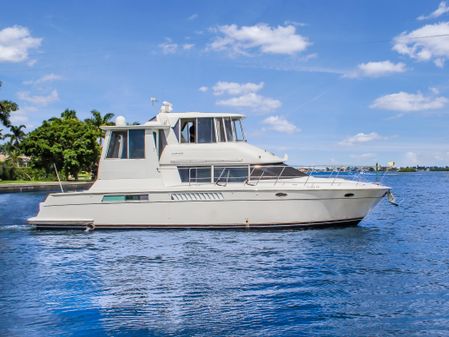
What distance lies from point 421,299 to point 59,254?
36.3 ft

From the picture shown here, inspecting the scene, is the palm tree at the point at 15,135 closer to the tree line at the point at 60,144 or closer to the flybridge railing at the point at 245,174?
the tree line at the point at 60,144

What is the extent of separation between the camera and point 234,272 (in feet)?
40.9

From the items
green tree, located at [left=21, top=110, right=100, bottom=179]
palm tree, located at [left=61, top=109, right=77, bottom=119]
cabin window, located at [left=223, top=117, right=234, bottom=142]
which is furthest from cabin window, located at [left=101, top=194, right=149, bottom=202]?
palm tree, located at [left=61, top=109, right=77, bottom=119]

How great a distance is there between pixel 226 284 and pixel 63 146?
190ft

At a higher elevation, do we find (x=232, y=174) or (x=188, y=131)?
(x=188, y=131)

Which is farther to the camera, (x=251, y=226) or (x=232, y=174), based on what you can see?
(x=232, y=174)

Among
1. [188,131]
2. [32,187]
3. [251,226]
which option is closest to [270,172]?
[251,226]

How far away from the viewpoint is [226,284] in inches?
444

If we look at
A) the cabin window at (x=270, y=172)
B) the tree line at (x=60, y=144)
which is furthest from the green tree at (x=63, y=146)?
the cabin window at (x=270, y=172)

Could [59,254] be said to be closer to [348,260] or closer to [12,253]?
[12,253]

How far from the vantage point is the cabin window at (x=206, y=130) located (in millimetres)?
20719

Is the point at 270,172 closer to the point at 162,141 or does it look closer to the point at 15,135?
the point at 162,141

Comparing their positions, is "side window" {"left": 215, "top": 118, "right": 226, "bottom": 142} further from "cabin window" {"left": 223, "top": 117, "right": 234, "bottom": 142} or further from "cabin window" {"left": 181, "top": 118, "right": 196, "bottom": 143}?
"cabin window" {"left": 181, "top": 118, "right": 196, "bottom": 143}

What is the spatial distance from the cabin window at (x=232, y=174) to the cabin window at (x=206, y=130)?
1525 mm
